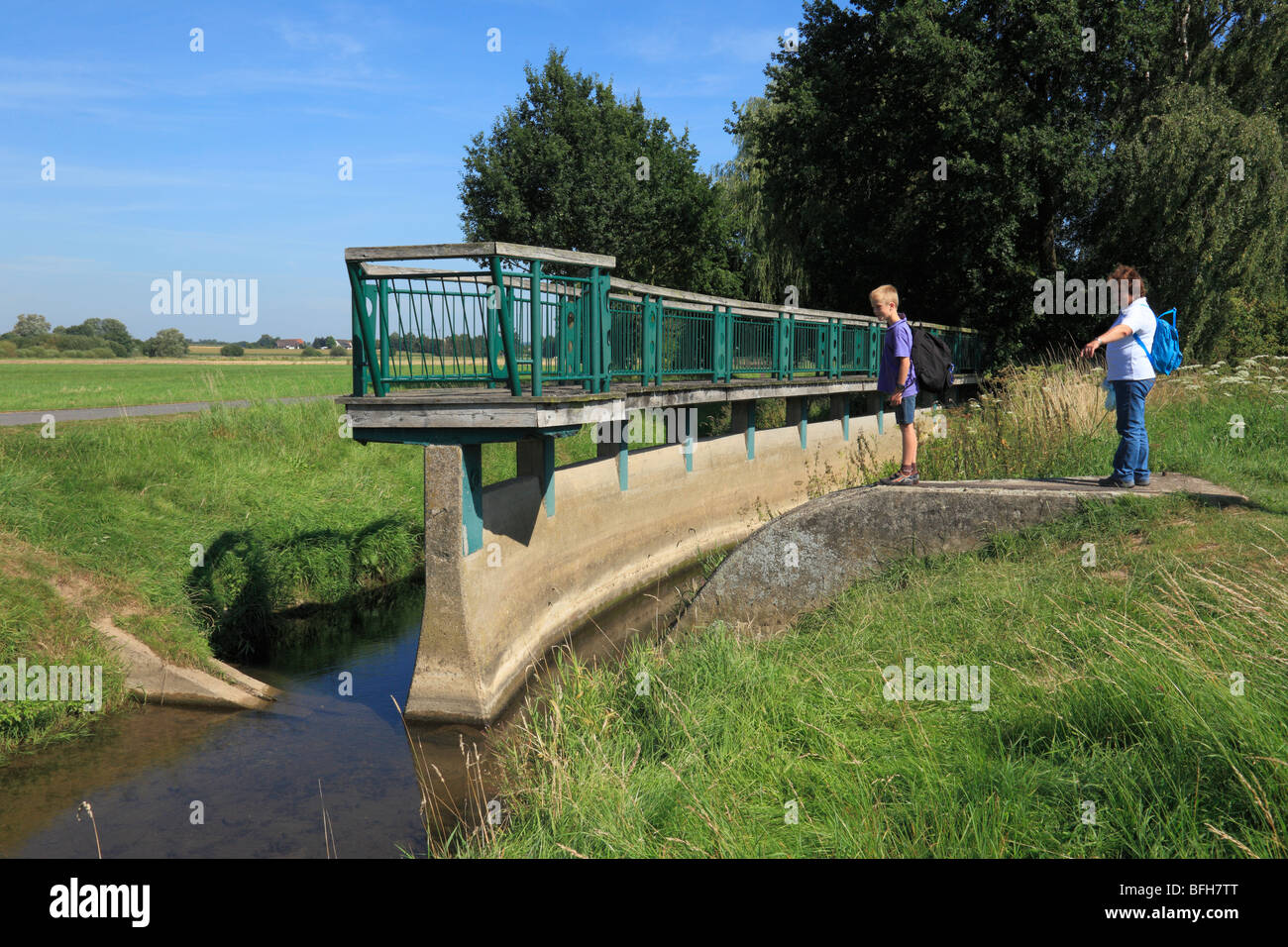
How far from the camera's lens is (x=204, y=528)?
11.0 metres

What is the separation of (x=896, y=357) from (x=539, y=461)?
3850 mm

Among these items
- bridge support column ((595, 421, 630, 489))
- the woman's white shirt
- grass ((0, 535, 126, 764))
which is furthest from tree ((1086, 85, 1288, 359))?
grass ((0, 535, 126, 764))

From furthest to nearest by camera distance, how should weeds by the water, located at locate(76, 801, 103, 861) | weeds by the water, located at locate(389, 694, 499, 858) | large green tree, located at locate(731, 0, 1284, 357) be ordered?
1. large green tree, located at locate(731, 0, 1284, 357)
2. weeds by the water, located at locate(76, 801, 103, 861)
3. weeds by the water, located at locate(389, 694, 499, 858)

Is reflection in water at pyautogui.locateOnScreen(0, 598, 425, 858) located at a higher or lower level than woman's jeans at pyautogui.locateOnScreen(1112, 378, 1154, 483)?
lower

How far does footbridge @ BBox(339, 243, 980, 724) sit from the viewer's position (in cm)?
761

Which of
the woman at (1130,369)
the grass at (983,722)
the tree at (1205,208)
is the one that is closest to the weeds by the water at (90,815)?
the grass at (983,722)

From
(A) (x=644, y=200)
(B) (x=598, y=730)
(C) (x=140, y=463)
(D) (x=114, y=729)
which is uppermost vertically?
(A) (x=644, y=200)

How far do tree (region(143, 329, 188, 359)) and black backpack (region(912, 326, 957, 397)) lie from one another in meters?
79.1

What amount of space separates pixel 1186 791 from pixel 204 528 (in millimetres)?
10775

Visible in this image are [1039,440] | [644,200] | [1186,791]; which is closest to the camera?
[1186,791]

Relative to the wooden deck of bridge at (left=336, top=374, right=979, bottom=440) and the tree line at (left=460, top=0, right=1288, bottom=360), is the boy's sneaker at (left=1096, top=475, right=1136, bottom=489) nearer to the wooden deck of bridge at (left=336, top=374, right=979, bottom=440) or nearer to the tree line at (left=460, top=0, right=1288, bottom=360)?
the wooden deck of bridge at (left=336, top=374, right=979, bottom=440)

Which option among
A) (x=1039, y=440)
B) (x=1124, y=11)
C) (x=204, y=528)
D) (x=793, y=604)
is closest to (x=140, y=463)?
(x=204, y=528)

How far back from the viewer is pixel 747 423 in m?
14.9
